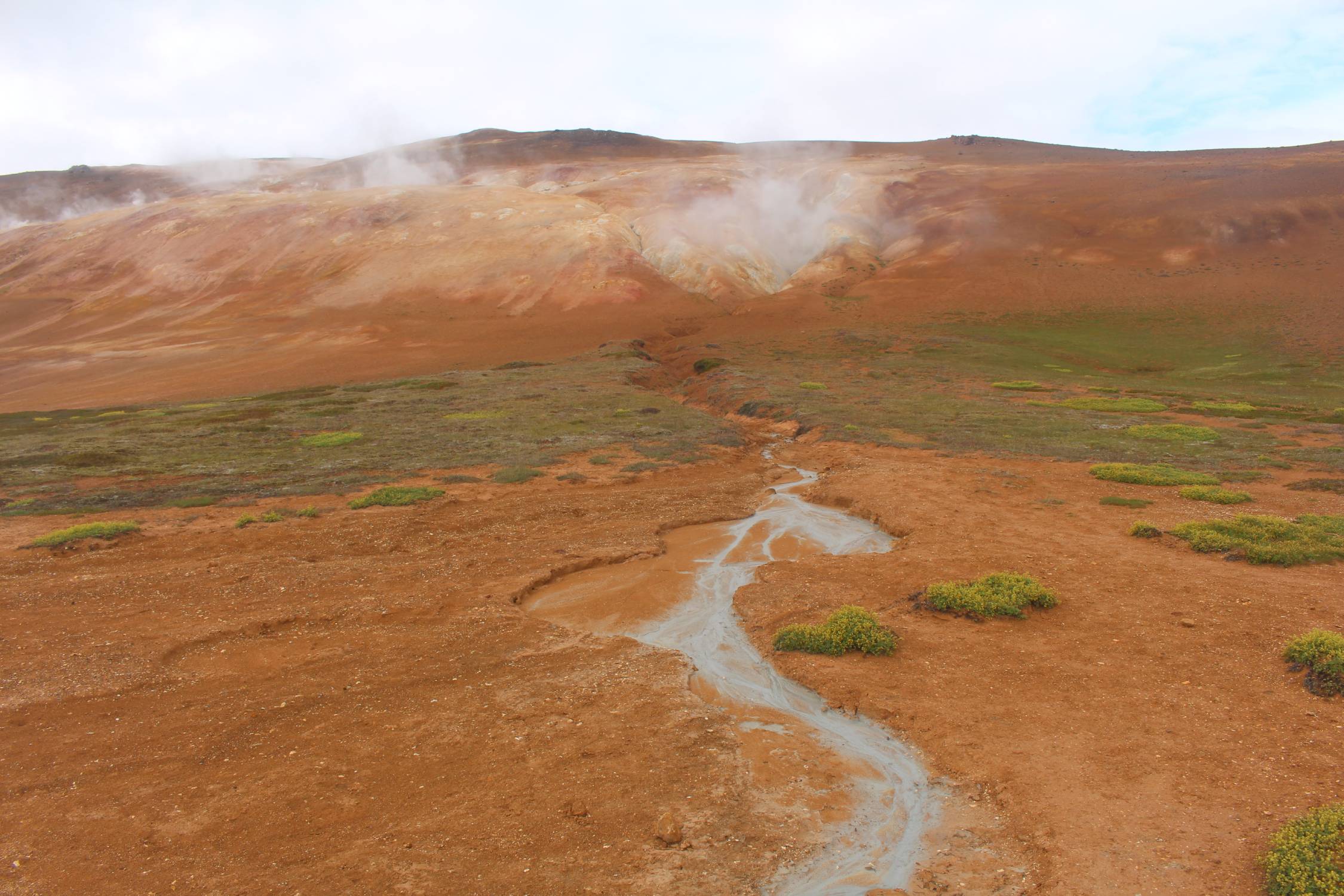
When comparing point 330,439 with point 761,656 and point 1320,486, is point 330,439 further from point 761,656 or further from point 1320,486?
point 1320,486

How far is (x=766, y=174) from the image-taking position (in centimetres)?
11150

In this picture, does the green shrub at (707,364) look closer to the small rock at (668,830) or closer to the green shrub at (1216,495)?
the green shrub at (1216,495)

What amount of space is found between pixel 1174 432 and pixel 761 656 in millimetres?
22452

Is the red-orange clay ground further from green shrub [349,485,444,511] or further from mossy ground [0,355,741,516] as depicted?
mossy ground [0,355,741,516]

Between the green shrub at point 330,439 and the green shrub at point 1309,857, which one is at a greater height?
the green shrub at point 330,439

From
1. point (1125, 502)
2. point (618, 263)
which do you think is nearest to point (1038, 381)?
point (1125, 502)

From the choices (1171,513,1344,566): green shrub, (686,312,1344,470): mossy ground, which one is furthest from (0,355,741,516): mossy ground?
(1171,513,1344,566): green shrub

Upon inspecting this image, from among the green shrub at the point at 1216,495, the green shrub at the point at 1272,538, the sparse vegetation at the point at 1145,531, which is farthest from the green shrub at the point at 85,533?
the green shrub at the point at 1216,495

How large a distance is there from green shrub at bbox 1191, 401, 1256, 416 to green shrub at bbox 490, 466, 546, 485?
28717mm

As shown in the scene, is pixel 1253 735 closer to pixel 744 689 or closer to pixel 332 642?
pixel 744 689

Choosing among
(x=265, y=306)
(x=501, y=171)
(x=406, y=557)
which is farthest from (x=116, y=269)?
(x=406, y=557)

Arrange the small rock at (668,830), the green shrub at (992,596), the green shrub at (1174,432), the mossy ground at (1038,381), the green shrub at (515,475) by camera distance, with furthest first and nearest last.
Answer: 1. the green shrub at (1174,432)
2. the mossy ground at (1038,381)
3. the green shrub at (515,475)
4. the green shrub at (992,596)
5. the small rock at (668,830)

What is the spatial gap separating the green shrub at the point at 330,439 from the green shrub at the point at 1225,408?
34830mm

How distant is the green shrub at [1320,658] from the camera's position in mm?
8773
